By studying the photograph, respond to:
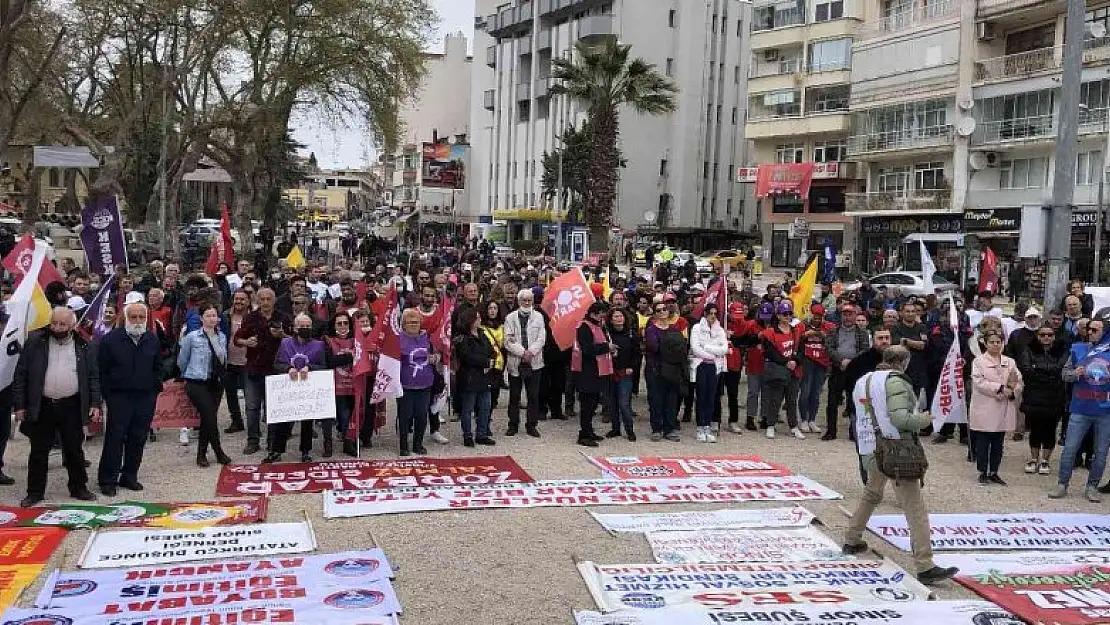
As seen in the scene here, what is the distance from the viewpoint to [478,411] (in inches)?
447

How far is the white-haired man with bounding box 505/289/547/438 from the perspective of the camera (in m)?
11.6

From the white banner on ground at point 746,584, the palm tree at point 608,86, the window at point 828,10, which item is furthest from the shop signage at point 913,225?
the white banner on ground at point 746,584

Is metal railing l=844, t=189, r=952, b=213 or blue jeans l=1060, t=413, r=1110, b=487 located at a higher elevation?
metal railing l=844, t=189, r=952, b=213

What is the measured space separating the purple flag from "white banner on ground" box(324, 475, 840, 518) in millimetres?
8873

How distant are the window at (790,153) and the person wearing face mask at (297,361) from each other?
155 ft

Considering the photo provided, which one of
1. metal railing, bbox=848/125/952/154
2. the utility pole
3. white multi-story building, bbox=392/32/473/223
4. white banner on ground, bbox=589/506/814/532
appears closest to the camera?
white banner on ground, bbox=589/506/814/532

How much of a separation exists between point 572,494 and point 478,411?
2.52 m

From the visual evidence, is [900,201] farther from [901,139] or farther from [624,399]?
[624,399]

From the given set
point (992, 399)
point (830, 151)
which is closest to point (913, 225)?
point (830, 151)

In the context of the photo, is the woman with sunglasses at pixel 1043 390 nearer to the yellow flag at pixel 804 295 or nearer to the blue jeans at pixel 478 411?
the yellow flag at pixel 804 295

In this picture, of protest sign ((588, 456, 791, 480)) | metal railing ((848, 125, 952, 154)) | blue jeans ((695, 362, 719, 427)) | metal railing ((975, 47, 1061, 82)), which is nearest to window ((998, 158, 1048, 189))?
metal railing ((848, 125, 952, 154))

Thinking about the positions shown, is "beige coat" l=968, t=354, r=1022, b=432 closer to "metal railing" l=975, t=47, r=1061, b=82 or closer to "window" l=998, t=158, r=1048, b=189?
"metal railing" l=975, t=47, r=1061, b=82

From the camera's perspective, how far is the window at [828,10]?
1959 inches

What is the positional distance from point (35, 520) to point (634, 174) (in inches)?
2493
